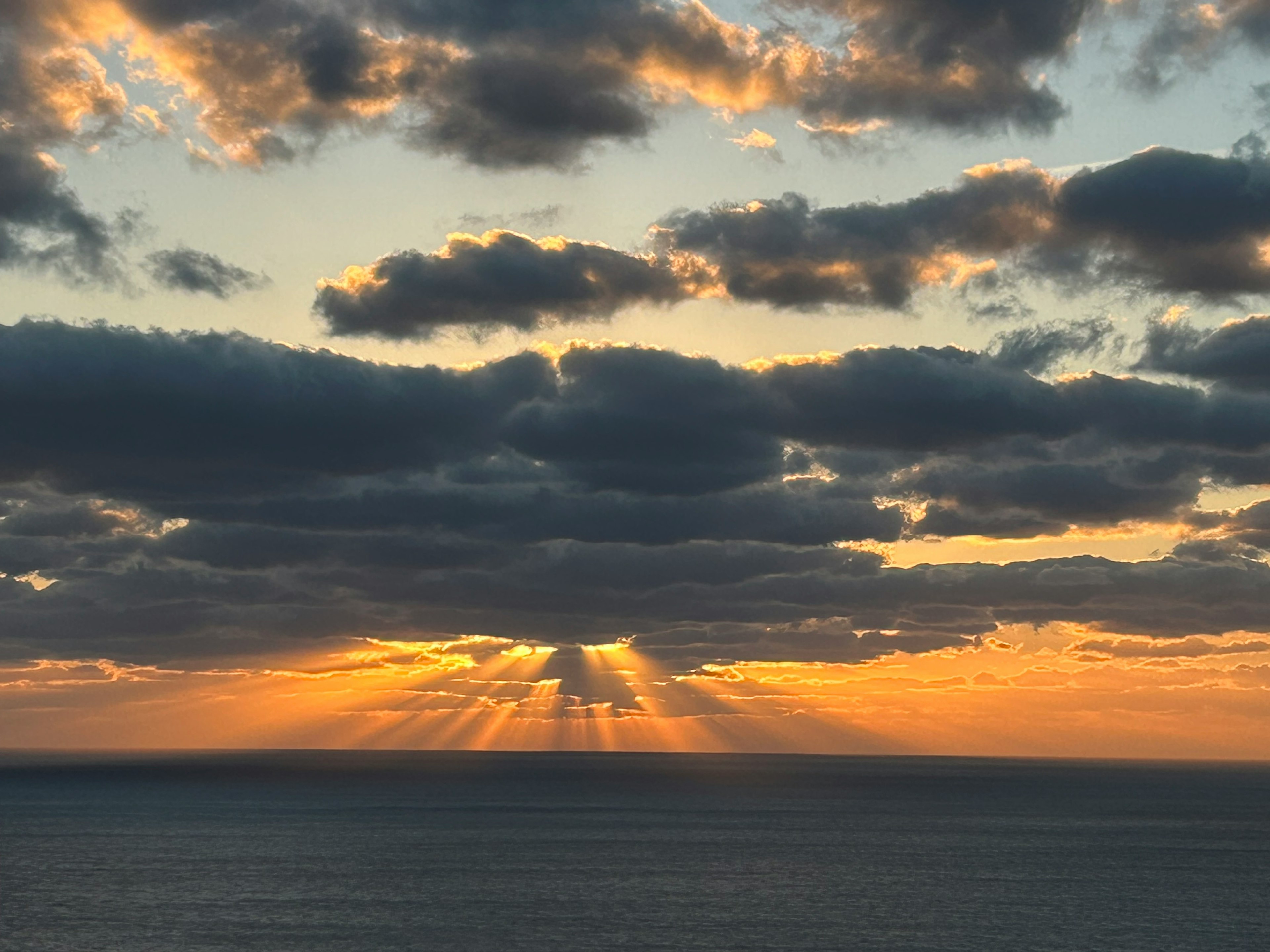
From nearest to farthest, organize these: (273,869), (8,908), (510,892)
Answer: (8,908), (510,892), (273,869)

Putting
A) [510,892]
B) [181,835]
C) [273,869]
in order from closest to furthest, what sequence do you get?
[510,892], [273,869], [181,835]

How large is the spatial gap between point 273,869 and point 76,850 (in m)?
34.5

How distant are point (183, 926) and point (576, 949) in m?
33.3

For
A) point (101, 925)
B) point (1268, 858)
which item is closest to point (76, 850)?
point (101, 925)

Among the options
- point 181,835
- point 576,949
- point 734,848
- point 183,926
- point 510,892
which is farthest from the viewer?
point 181,835

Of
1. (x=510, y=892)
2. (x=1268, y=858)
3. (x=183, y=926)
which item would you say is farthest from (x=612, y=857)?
Answer: (x=1268, y=858)

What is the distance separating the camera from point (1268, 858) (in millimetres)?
183750

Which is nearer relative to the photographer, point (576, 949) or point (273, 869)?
point (576, 949)

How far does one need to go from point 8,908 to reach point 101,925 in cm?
1408

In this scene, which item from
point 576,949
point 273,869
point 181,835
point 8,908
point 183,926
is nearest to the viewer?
point 576,949

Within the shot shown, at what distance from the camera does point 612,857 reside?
170250mm

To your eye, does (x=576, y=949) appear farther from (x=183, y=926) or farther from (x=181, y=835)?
(x=181, y=835)

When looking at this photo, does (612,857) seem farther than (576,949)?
Yes

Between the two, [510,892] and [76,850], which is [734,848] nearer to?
[510,892]
